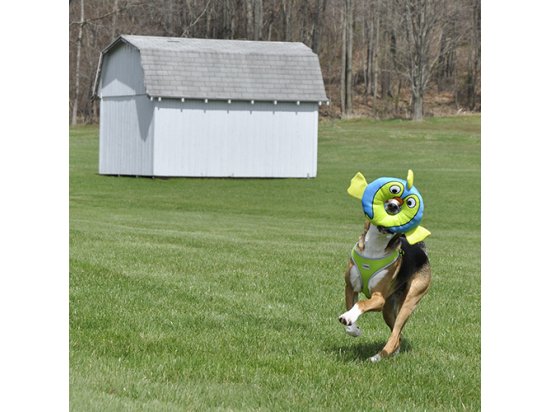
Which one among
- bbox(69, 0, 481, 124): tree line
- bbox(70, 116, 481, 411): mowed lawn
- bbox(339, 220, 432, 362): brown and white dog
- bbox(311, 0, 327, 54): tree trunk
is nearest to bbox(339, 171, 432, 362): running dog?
bbox(339, 220, 432, 362): brown and white dog

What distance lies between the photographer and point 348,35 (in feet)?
199

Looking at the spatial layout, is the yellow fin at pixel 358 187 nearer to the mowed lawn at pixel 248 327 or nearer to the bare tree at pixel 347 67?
the mowed lawn at pixel 248 327

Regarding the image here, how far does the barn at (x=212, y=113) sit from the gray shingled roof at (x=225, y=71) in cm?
3

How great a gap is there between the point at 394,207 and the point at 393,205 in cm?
2

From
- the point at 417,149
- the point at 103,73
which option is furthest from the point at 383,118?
the point at 103,73

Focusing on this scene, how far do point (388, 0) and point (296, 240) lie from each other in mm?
43644

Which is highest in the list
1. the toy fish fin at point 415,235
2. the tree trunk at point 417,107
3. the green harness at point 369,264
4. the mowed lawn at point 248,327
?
the tree trunk at point 417,107

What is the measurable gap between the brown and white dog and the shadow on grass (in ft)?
0.59

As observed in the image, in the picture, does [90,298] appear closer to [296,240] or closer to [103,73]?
[296,240]

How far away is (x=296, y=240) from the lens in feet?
54.6

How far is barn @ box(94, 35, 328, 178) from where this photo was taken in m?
34.2

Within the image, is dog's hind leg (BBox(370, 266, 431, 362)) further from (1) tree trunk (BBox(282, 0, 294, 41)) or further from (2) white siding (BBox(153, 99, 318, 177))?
(1) tree trunk (BBox(282, 0, 294, 41))

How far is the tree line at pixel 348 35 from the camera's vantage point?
182 ft

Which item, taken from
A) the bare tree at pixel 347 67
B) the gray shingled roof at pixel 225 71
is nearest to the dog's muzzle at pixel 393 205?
the gray shingled roof at pixel 225 71
